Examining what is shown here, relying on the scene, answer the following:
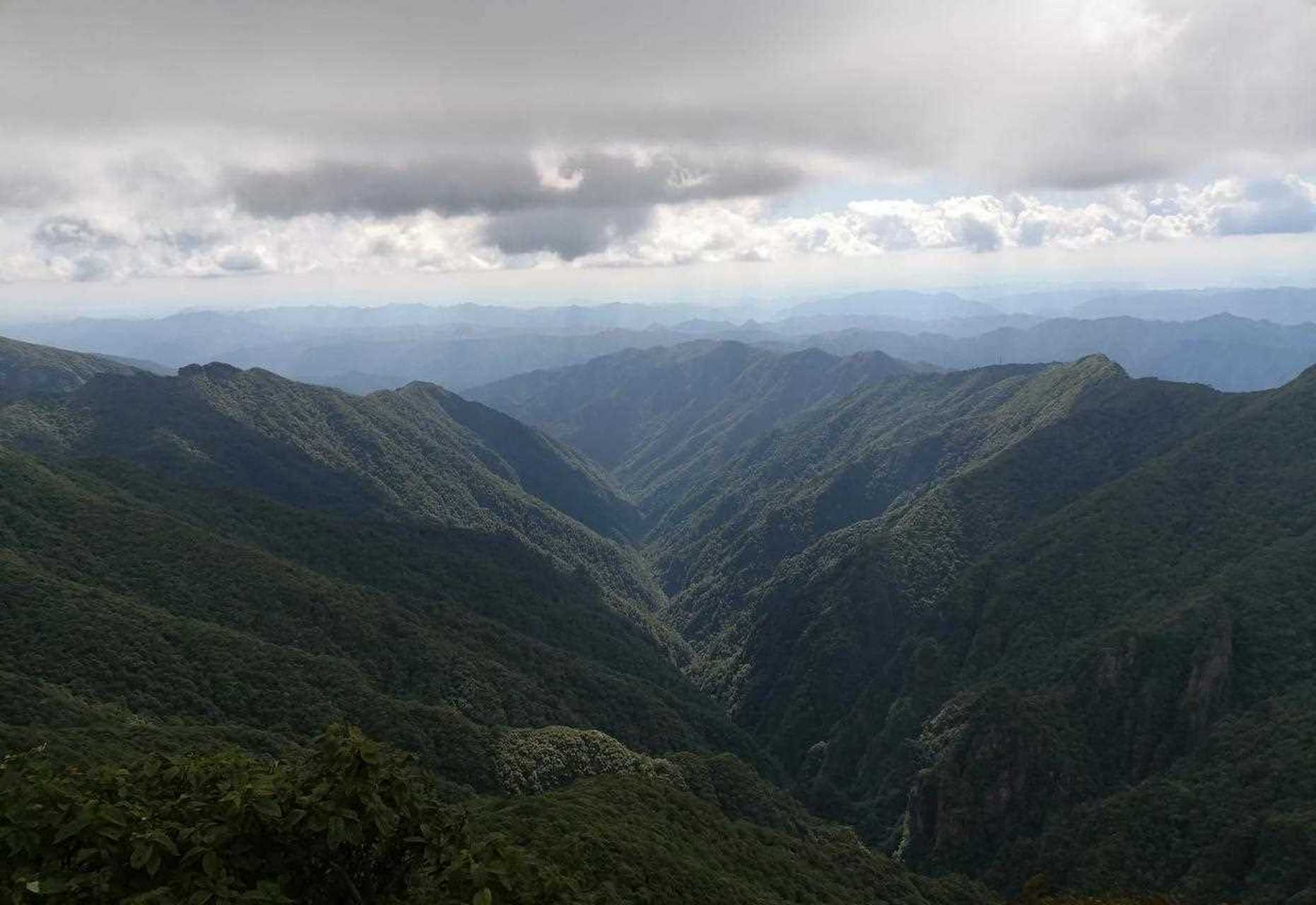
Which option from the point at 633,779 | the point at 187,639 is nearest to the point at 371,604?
the point at 187,639

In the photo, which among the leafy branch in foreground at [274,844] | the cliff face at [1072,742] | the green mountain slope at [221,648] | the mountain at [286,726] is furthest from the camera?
the cliff face at [1072,742]

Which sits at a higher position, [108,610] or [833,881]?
[108,610]

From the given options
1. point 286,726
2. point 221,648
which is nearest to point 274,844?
point 286,726

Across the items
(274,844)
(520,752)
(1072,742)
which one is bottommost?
(1072,742)

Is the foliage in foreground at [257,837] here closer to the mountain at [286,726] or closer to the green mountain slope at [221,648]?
the mountain at [286,726]

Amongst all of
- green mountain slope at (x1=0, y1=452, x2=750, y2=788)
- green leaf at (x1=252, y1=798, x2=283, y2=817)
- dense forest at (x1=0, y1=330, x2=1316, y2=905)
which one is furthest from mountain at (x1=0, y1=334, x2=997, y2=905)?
green mountain slope at (x1=0, y1=452, x2=750, y2=788)

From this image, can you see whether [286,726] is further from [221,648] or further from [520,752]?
[520,752]

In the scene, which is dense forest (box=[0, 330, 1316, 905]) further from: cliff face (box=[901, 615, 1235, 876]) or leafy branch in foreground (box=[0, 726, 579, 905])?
cliff face (box=[901, 615, 1235, 876])

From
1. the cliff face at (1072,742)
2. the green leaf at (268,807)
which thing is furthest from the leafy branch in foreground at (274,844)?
the cliff face at (1072,742)

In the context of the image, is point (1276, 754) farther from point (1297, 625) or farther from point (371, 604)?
point (371, 604)

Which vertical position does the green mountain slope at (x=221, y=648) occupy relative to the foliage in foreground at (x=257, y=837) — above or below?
below

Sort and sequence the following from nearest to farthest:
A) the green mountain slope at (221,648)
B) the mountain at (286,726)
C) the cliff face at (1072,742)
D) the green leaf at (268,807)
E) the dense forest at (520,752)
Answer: the green leaf at (268,807)
the dense forest at (520,752)
the mountain at (286,726)
the green mountain slope at (221,648)
the cliff face at (1072,742)
